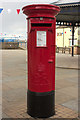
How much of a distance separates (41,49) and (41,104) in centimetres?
114

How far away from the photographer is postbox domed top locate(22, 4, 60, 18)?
3.25 m

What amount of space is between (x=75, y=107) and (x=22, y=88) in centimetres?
228

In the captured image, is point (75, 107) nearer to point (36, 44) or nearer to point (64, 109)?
point (64, 109)

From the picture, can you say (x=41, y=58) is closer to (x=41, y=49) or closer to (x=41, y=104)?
(x=41, y=49)

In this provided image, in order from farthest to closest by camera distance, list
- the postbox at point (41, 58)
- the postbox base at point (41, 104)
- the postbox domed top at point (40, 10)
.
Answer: the postbox base at point (41, 104)
the postbox at point (41, 58)
the postbox domed top at point (40, 10)

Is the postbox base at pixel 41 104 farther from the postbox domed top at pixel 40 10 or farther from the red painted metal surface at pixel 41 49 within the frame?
the postbox domed top at pixel 40 10

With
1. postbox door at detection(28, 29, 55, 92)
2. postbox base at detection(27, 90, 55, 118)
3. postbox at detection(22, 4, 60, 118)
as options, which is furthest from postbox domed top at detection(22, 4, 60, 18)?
postbox base at detection(27, 90, 55, 118)

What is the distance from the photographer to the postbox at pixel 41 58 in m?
3.36

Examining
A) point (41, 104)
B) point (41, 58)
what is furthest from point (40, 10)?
point (41, 104)

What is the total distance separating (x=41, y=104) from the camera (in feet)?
11.7

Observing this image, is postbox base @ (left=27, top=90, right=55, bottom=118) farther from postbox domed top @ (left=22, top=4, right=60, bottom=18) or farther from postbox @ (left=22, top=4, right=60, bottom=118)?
postbox domed top @ (left=22, top=4, right=60, bottom=18)

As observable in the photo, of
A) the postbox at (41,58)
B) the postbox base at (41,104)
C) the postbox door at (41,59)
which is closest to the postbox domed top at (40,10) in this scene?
the postbox at (41,58)

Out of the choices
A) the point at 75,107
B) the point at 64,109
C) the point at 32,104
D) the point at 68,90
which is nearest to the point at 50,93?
the point at 32,104

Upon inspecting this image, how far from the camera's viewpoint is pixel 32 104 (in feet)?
11.9
